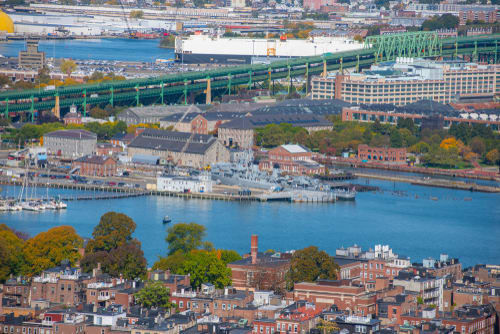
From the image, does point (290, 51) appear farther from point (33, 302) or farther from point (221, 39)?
point (33, 302)

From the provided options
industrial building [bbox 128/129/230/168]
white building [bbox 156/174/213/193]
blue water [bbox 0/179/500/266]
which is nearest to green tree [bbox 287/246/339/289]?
blue water [bbox 0/179/500/266]

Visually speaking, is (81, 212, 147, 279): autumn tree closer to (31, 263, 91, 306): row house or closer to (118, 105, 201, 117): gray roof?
(31, 263, 91, 306): row house

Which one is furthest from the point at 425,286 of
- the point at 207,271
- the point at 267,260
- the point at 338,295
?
the point at 207,271

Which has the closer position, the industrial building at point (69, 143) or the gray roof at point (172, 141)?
the gray roof at point (172, 141)

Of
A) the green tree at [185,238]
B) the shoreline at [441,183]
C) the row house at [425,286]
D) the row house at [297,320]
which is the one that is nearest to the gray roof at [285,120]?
the shoreline at [441,183]

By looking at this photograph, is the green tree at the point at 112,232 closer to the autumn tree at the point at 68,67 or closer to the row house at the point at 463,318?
the row house at the point at 463,318
